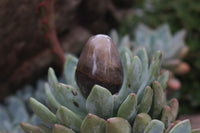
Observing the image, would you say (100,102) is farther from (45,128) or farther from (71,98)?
(45,128)

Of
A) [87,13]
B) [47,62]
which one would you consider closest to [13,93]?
[47,62]

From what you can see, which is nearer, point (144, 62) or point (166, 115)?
point (166, 115)

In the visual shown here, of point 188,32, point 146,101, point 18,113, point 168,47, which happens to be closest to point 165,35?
point 168,47

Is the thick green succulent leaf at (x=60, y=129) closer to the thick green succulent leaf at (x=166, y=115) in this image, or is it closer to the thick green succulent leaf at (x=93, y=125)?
the thick green succulent leaf at (x=93, y=125)

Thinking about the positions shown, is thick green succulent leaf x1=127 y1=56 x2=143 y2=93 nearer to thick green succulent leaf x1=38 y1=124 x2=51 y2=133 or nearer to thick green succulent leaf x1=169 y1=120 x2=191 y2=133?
thick green succulent leaf x1=169 y1=120 x2=191 y2=133

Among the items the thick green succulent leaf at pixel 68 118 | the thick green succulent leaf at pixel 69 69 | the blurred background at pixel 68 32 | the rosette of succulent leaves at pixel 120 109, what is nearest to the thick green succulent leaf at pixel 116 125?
the rosette of succulent leaves at pixel 120 109

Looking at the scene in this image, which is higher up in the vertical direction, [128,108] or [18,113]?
[128,108]

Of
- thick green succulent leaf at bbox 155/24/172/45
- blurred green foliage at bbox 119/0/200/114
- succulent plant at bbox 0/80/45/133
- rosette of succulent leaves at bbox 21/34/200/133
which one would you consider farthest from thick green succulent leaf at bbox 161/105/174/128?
blurred green foliage at bbox 119/0/200/114
